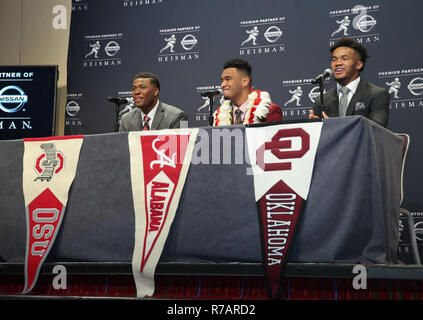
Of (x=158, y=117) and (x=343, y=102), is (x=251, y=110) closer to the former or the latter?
(x=343, y=102)

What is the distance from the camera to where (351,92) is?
135 inches

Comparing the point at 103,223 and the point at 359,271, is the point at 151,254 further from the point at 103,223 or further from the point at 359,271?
the point at 359,271

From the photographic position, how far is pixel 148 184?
244cm

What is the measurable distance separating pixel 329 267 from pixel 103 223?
1.17 m

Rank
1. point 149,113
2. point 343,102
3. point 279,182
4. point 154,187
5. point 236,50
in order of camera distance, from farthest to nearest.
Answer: point 236,50 → point 149,113 → point 343,102 → point 154,187 → point 279,182

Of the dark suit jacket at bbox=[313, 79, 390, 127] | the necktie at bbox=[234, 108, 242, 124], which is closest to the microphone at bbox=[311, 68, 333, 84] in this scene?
the dark suit jacket at bbox=[313, 79, 390, 127]

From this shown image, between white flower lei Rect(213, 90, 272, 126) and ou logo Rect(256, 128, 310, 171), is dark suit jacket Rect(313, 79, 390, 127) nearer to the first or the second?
white flower lei Rect(213, 90, 272, 126)

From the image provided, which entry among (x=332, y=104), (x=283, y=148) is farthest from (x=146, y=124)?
(x=283, y=148)

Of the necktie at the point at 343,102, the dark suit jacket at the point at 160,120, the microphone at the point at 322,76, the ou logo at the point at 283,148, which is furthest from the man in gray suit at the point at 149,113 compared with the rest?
the ou logo at the point at 283,148

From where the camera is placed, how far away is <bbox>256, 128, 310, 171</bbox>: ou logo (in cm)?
219

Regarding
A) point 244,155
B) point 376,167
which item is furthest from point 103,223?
point 376,167

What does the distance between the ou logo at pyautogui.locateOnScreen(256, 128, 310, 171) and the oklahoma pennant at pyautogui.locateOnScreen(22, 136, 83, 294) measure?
1064 mm

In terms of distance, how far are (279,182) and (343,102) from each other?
4.74 feet

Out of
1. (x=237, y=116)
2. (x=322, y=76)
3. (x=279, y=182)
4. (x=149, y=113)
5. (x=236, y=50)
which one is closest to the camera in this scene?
(x=279, y=182)
